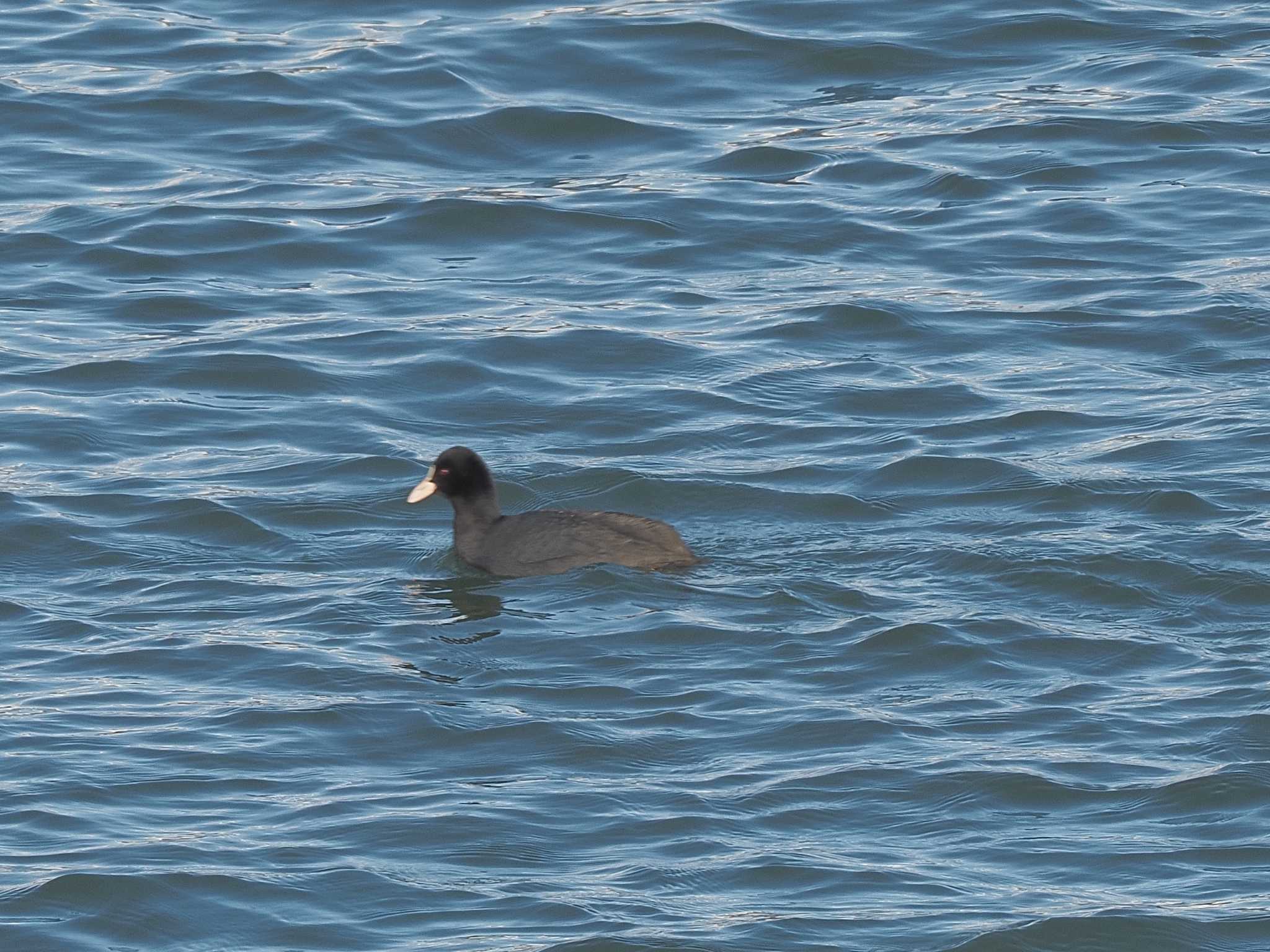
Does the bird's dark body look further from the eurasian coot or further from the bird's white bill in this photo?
the bird's white bill

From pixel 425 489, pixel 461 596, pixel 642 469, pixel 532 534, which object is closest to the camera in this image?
pixel 461 596

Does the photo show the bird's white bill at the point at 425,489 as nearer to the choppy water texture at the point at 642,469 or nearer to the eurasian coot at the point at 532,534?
the eurasian coot at the point at 532,534

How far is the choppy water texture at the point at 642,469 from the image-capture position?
28.0 feet

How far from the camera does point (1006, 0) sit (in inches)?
813

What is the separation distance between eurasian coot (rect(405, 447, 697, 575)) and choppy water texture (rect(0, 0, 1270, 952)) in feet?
0.48

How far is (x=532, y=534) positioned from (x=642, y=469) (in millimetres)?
1246

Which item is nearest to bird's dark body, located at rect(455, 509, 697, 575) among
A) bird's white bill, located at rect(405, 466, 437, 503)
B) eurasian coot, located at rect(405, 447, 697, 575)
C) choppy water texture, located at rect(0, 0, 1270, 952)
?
eurasian coot, located at rect(405, 447, 697, 575)

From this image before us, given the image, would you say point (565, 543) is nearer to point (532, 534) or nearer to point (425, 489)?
point (532, 534)

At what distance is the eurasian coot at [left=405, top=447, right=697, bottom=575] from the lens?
11562 millimetres

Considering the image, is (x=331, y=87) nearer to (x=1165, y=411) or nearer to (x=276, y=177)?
(x=276, y=177)

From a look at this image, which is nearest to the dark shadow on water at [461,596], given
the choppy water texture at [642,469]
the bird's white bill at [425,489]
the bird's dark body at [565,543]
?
the choppy water texture at [642,469]

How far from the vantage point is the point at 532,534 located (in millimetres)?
11906

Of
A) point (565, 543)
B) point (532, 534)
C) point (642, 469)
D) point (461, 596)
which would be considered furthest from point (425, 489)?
point (642, 469)

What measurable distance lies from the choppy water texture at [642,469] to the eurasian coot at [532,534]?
15 centimetres
